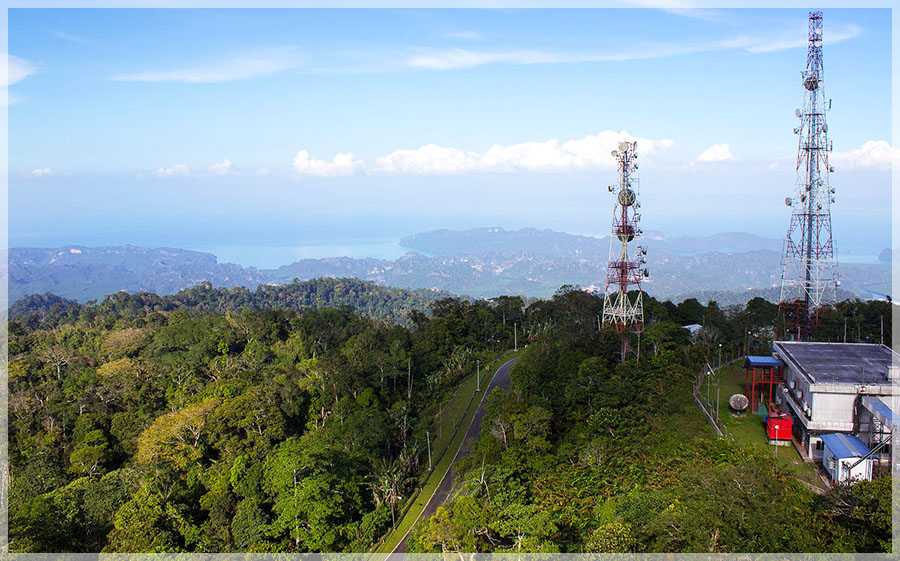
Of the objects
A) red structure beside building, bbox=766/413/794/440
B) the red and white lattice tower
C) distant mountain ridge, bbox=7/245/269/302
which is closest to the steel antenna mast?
the red and white lattice tower

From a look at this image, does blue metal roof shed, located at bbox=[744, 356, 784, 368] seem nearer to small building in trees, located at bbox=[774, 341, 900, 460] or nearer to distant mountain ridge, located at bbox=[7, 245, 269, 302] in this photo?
small building in trees, located at bbox=[774, 341, 900, 460]

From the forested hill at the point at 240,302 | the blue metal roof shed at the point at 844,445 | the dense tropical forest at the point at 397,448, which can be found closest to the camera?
the dense tropical forest at the point at 397,448

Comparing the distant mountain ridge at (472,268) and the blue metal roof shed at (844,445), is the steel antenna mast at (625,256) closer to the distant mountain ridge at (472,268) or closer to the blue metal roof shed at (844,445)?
the blue metal roof shed at (844,445)

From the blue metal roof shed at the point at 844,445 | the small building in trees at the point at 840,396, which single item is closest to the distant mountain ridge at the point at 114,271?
the small building in trees at the point at 840,396

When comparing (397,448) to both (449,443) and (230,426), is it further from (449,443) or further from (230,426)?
(230,426)

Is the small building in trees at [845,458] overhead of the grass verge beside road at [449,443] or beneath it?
overhead

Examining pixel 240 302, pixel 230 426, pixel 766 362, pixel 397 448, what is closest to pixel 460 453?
pixel 397 448

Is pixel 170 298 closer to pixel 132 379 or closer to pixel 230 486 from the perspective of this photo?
pixel 132 379
